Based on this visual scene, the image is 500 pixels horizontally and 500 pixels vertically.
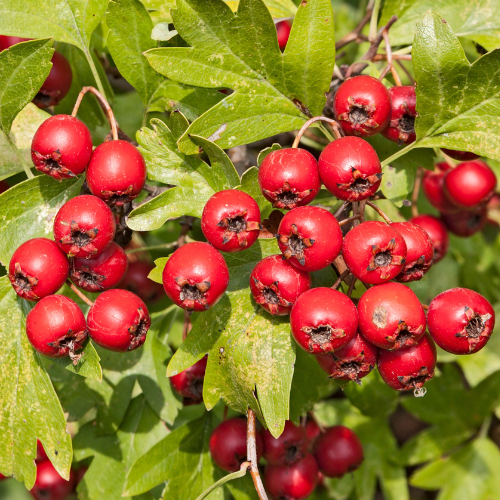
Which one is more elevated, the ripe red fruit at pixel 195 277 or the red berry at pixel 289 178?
the red berry at pixel 289 178

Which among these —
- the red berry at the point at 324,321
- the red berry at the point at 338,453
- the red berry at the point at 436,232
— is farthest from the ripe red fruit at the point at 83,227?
the red berry at the point at 436,232

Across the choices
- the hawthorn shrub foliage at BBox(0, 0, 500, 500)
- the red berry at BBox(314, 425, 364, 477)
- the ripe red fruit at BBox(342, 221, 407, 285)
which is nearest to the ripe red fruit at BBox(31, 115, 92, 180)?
the hawthorn shrub foliage at BBox(0, 0, 500, 500)

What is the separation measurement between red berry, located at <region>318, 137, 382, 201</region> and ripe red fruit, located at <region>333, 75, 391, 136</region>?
152mm

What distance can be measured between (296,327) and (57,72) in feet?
3.88

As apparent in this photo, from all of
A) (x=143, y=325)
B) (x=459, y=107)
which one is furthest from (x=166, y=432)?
(x=459, y=107)

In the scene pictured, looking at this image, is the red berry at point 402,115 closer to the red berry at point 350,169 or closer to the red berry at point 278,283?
the red berry at point 350,169

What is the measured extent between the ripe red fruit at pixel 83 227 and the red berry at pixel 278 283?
40 cm

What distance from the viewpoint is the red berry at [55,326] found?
1335 millimetres

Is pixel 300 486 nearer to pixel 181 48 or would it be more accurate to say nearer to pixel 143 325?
pixel 143 325

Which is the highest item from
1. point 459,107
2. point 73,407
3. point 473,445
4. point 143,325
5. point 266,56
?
point 266,56

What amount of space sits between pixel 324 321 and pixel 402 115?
2.40ft

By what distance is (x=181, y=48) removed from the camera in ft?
4.92

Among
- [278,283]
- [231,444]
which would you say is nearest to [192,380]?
[231,444]

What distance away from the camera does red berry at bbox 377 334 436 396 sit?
1.34m
